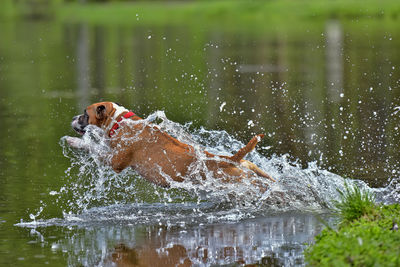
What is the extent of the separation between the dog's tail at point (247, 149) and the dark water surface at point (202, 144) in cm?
38

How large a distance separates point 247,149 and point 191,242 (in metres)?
1.11

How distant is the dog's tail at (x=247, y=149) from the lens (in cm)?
798

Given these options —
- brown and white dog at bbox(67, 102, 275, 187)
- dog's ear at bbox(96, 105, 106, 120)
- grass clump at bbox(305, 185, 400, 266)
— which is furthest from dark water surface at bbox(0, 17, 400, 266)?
dog's ear at bbox(96, 105, 106, 120)

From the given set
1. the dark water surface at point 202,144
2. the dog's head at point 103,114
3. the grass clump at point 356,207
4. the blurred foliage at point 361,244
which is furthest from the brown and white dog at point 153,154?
the blurred foliage at point 361,244

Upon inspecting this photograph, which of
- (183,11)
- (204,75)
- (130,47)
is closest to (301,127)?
(204,75)

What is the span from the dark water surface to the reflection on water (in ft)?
0.06

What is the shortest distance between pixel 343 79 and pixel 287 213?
11829 mm

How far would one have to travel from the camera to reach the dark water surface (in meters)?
7.76

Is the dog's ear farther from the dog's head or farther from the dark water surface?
the dark water surface

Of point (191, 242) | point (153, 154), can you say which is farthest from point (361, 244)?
point (153, 154)

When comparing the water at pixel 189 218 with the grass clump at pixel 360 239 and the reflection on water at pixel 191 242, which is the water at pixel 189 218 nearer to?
the reflection on water at pixel 191 242

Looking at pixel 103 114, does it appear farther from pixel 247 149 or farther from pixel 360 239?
pixel 360 239

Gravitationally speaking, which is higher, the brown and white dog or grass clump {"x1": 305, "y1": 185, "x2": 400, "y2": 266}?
the brown and white dog

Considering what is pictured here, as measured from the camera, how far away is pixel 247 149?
8148 millimetres
